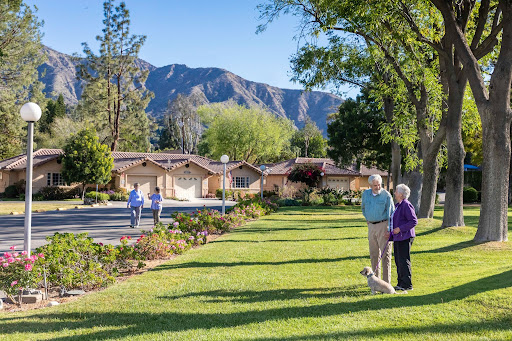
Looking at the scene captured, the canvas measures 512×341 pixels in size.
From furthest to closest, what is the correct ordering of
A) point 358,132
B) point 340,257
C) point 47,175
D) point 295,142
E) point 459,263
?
point 295,142 → point 47,175 → point 358,132 → point 340,257 → point 459,263

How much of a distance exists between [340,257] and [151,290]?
5.02 metres

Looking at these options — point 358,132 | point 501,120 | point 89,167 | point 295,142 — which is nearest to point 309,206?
point 358,132

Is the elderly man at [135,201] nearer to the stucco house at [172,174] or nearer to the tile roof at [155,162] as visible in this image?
the stucco house at [172,174]

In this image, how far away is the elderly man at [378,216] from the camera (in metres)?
7.20

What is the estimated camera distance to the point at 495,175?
11.3 m

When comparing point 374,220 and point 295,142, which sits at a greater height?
point 295,142

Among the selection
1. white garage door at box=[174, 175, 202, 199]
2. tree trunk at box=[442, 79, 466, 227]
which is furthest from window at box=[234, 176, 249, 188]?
tree trunk at box=[442, 79, 466, 227]

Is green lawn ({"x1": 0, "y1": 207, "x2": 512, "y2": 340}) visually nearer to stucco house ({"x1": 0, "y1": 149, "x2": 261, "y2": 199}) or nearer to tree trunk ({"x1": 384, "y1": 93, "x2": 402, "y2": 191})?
tree trunk ({"x1": 384, "y1": 93, "x2": 402, "y2": 191})

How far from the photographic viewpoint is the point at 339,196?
118 feet

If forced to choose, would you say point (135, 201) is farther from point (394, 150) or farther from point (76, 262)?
point (394, 150)

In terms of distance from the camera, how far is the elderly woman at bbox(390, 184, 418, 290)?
689 centimetres

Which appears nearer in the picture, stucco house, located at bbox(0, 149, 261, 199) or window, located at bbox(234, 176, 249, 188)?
stucco house, located at bbox(0, 149, 261, 199)

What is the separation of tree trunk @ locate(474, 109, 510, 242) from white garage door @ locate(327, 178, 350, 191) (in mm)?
44595

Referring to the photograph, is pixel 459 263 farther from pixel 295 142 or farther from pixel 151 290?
pixel 295 142
